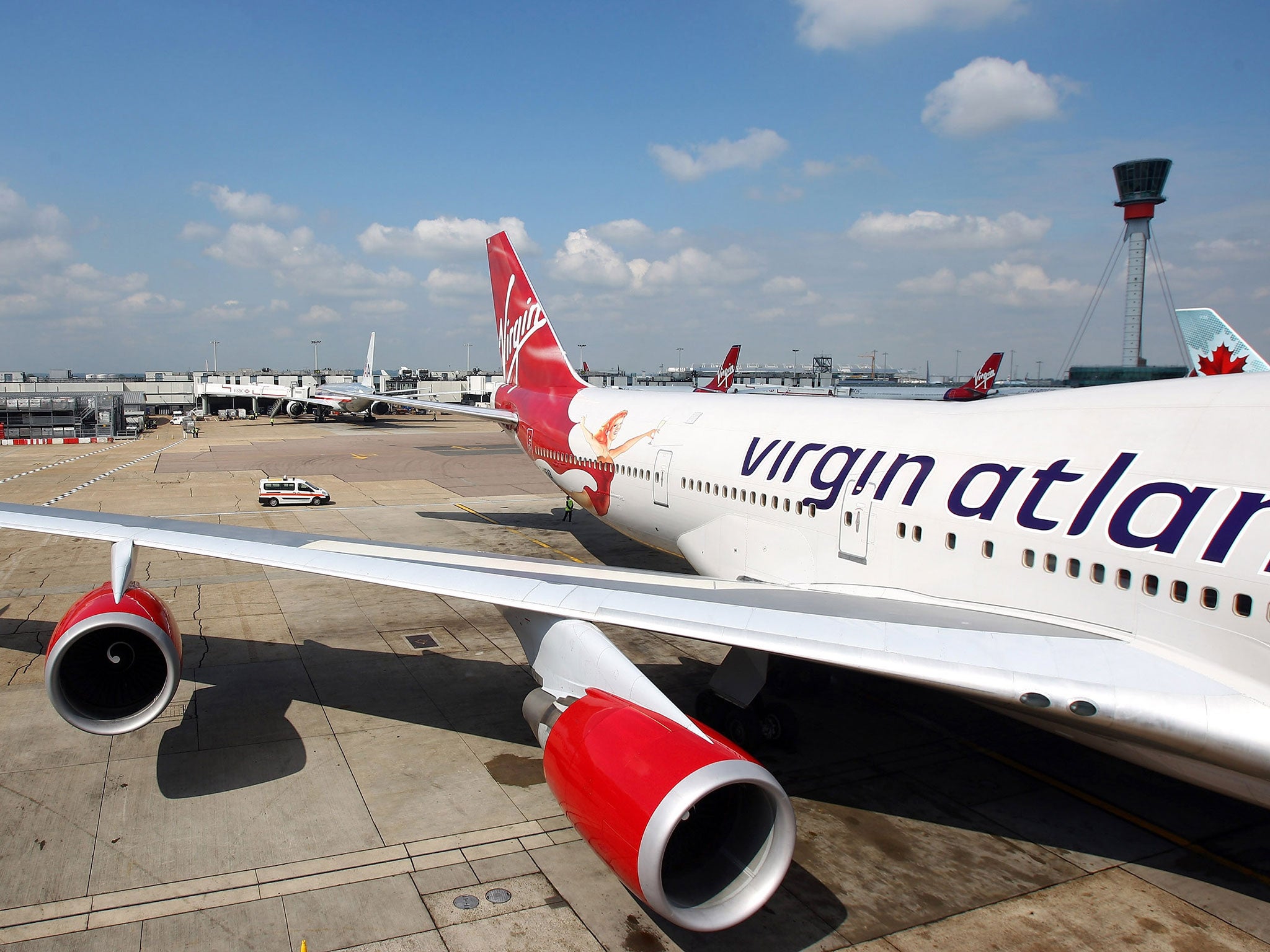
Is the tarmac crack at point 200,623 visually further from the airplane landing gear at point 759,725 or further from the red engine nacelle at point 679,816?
the red engine nacelle at point 679,816

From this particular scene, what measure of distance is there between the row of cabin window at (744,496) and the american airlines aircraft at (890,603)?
3.0 inches

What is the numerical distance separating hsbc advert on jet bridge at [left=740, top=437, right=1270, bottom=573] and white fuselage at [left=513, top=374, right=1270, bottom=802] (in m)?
0.02

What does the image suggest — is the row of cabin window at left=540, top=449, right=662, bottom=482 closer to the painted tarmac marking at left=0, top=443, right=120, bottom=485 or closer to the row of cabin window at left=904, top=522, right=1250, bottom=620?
the row of cabin window at left=904, top=522, right=1250, bottom=620

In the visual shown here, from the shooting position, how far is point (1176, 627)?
7051 millimetres

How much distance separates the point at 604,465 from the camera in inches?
710

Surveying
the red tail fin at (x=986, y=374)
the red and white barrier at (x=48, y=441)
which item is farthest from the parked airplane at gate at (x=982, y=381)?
the red and white barrier at (x=48, y=441)

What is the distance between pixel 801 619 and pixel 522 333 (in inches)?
736

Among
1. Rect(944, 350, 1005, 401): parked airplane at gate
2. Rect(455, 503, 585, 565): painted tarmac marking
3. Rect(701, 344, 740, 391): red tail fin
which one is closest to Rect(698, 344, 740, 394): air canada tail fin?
Rect(701, 344, 740, 391): red tail fin

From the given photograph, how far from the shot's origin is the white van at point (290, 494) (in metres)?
30.2

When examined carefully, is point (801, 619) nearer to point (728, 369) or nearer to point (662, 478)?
point (662, 478)

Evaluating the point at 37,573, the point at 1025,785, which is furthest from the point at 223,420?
the point at 1025,785

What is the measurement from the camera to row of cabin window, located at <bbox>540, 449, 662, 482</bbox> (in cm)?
1617

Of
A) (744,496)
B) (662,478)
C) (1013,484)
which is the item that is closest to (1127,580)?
(1013,484)

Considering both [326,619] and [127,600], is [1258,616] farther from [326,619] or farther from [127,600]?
[326,619]
